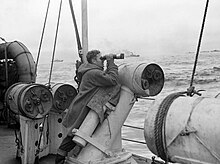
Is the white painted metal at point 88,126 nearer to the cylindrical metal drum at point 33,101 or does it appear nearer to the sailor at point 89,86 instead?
the sailor at point 89,86

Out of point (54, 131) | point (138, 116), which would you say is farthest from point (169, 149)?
point (138, 116)

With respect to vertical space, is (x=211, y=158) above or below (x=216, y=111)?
below

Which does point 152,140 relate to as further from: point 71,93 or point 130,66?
point 71,93

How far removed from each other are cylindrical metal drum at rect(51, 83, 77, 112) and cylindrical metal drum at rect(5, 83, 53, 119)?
252 mm

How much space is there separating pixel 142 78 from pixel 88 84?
0.48 m

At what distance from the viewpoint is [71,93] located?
Answer: 397 cm

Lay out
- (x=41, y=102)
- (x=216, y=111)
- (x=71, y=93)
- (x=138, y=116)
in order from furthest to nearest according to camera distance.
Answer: (x=138, y=116), (x=71, y=93), (x=41, y=102), (x=216, y=111)

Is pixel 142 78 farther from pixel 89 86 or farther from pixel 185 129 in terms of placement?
pixel 185 129

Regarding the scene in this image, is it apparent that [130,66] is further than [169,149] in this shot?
Yes

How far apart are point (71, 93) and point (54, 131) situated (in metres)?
0.53

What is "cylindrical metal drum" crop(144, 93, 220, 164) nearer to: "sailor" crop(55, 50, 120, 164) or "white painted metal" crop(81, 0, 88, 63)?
"sailor" crop(55, 50, 120, 164)

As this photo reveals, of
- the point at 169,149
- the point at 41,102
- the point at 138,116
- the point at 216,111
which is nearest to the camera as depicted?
the point at 216,111

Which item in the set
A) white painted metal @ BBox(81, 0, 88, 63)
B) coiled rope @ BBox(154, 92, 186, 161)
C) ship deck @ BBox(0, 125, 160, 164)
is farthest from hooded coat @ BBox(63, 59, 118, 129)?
coiled rope @ BBox(154, 92, 186, 161)

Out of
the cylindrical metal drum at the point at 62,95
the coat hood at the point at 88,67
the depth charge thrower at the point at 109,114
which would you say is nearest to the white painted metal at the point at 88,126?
the depth charge thrower at the point at 109,114
